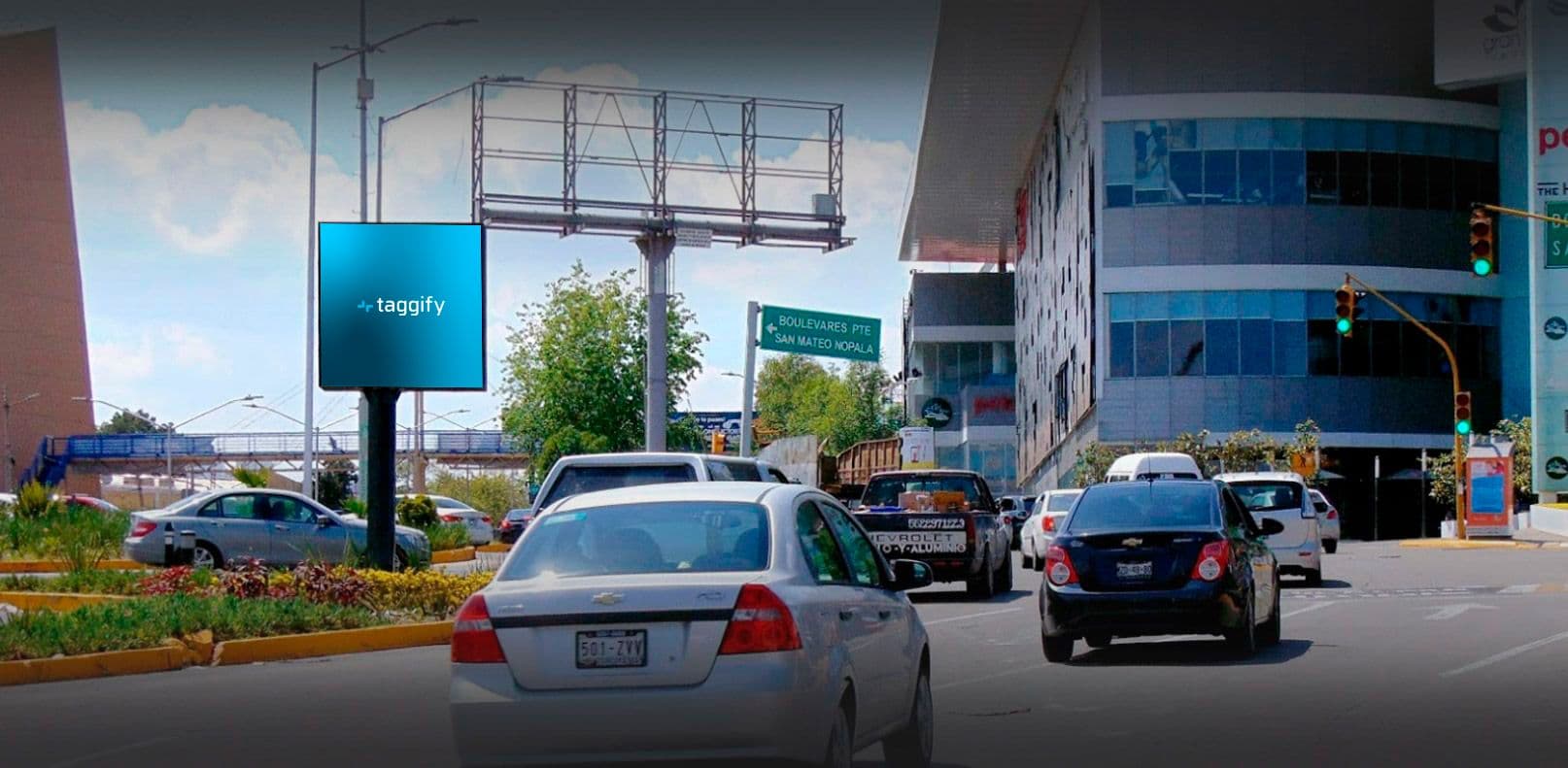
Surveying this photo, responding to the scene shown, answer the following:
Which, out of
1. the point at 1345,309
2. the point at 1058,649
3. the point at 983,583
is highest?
the point at 1345,309

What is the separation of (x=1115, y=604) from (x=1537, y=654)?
3.92 meters

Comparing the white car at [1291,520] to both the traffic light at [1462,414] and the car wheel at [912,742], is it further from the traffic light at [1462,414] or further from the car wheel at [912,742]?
the traffic light at [1462,414]

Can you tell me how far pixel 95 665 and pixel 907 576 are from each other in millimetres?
10045

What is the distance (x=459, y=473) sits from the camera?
12525 cm

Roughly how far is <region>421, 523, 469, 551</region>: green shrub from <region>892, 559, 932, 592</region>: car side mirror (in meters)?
34.3

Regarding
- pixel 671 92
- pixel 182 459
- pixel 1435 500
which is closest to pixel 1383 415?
pixel 1435 500

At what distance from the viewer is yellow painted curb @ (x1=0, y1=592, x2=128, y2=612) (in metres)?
23.7

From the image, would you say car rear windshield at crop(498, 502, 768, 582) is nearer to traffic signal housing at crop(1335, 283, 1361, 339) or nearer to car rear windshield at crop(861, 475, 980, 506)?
car rear windshield at crop(861, 475, 980, 506)

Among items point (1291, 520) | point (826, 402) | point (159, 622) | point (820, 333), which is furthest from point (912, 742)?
point (826, 402)

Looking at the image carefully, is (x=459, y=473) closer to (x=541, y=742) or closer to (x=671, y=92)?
(x=671, y=92)

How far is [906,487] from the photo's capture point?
3088 centimetres

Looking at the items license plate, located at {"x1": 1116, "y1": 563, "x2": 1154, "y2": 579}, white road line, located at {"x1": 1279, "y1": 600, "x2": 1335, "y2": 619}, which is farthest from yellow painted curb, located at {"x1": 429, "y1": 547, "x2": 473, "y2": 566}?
license plate, located at {"x1": 1116, "y1": 563, "x2": 1154, "y2": 579}

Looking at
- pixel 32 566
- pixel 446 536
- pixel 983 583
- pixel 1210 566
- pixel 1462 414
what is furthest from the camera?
pixel 1462 414

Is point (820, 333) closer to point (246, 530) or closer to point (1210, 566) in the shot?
point (246, 530)
